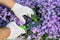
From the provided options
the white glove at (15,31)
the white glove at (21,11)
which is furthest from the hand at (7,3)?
the white glove at (15,31)

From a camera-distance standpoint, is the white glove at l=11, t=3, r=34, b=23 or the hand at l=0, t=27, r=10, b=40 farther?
the white glove at l=11, t=3, r=34, b=23

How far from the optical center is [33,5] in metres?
1.94

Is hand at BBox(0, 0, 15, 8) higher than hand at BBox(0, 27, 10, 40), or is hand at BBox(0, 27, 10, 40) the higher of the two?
hand at BBox(0, 0, 15, 8)

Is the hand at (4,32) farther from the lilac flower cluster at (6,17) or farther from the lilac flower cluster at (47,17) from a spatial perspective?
the lilac flower cluster at (47,17)

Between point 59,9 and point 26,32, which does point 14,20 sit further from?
point 59,9

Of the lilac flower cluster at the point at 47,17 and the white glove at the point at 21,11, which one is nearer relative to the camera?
the lilac flower cluster at the point at 47,17

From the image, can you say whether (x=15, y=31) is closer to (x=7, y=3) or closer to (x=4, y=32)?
(x=4, y=32)

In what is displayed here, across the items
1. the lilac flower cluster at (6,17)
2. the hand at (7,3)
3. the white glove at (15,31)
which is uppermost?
the hand at (7,3)

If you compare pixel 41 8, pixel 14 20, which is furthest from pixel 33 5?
pixel 14 20

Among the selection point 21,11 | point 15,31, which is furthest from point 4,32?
point 21,11

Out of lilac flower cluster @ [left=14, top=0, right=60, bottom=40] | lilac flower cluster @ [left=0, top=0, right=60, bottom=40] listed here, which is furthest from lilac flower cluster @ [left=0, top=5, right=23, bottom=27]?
lilac flower cluster @ [left=14, top=0, right=60, bottom=40]

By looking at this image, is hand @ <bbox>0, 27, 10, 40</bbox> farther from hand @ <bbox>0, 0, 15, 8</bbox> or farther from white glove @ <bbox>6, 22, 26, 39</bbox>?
Result: hand @ <bbox>0, 0, 15, 8</bbox>

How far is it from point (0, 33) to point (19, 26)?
0.55 feet

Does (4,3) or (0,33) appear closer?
(0,33)
